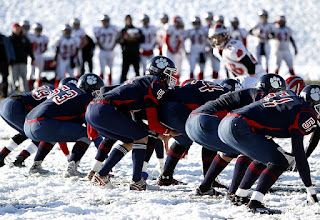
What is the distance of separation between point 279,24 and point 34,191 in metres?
10.0

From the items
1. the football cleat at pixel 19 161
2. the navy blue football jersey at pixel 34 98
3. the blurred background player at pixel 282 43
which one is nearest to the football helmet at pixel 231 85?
the navy blue football jersey at pixel 34 98

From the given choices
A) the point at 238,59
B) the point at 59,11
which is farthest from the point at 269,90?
the point at 59,11

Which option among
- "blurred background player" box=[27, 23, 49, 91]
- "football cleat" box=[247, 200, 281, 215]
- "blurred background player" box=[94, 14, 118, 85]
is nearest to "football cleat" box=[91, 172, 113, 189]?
"football cleat" box=[247, 200, 281, 215]

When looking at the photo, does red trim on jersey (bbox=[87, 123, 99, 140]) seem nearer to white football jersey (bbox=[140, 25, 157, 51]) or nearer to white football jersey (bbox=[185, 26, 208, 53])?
white football jersey (bbox=[140, 25, 157, 51])

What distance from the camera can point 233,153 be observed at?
514 cm

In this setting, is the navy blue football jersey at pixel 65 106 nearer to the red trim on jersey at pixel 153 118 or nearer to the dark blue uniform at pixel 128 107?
the dark blue uniform at pixel 128 107

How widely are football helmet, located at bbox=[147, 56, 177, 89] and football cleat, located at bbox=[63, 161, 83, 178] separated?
132 cm

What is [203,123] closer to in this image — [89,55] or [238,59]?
[238,59]

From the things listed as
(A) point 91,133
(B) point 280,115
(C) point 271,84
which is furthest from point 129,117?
(B) point 280,115

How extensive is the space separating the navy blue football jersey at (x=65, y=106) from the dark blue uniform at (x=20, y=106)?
594 millimetres

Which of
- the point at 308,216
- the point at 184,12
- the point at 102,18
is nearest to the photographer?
the point at 308,216

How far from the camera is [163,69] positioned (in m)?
5.71

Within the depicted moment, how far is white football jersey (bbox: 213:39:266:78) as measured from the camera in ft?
25.9

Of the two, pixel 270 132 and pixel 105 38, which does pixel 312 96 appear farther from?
pixel 105 38
